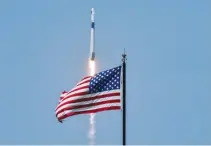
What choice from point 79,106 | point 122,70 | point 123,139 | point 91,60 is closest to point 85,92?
point 79,106

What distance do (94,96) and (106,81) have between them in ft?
5.16

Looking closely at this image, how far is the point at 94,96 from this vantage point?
46594 millimetres

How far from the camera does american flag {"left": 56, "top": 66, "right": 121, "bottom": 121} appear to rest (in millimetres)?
45312

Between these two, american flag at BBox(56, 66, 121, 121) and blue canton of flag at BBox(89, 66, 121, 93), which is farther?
blue canton of flag at BBox(89, 66, 121, 93)

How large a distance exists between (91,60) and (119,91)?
25922mm

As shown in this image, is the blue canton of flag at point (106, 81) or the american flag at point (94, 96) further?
the blue canton of flag at point (106, 81)

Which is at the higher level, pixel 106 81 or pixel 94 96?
pixel 106 81

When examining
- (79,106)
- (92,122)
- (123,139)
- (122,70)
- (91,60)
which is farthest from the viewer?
(91,60)

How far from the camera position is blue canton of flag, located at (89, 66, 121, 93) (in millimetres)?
45562

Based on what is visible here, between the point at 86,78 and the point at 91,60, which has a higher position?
the point at 91,60

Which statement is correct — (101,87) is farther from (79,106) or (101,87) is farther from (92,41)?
(92,41)

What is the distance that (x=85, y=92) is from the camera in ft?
156

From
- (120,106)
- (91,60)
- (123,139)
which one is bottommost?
(123,139)

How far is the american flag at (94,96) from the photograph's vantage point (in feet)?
149
